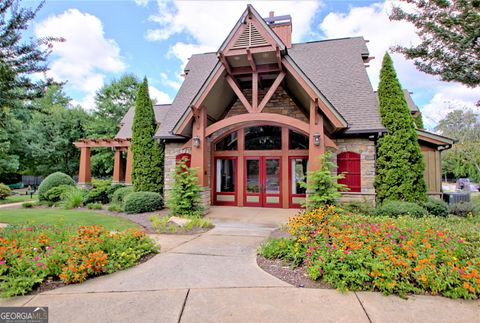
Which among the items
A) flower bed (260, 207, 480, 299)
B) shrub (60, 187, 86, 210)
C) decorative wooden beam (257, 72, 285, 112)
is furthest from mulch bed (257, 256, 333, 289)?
shrub (60, 187, 86, 210)

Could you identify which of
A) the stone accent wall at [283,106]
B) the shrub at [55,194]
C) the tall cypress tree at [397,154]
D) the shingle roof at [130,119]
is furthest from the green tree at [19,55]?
the tall cypress tree at [397,154]

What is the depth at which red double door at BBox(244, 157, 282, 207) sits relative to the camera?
1123 cm

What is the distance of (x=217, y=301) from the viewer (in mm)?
3188

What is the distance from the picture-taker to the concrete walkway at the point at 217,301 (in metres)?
2.86

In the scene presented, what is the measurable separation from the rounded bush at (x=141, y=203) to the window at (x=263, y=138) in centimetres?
467

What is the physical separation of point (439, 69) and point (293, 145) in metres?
5.62

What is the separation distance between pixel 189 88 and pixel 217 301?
12460 millimetres

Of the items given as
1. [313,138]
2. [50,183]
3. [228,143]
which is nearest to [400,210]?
[313,138]

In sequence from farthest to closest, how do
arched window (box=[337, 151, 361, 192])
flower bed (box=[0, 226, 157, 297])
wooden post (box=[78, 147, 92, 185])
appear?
wooden post (box=[78, 147, 92, 185])
arched window (box=[337, 151, 361, 192])
flower bed (box=[0, 226, 157, 297])

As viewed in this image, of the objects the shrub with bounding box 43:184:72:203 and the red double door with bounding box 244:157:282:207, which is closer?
the red double door with bounding box 244:157:282:207

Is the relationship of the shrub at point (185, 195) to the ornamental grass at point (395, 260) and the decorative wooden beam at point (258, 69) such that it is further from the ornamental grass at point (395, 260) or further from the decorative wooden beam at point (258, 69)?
the ornamental grass at point (395, 260)

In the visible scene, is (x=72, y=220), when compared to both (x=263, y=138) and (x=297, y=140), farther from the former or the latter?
(x=297, y=140)

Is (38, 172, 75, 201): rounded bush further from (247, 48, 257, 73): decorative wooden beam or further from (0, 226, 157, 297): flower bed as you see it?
(247, 48, 257, 73): decorative wooden beam

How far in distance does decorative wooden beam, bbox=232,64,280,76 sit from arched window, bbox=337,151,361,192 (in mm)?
4362
